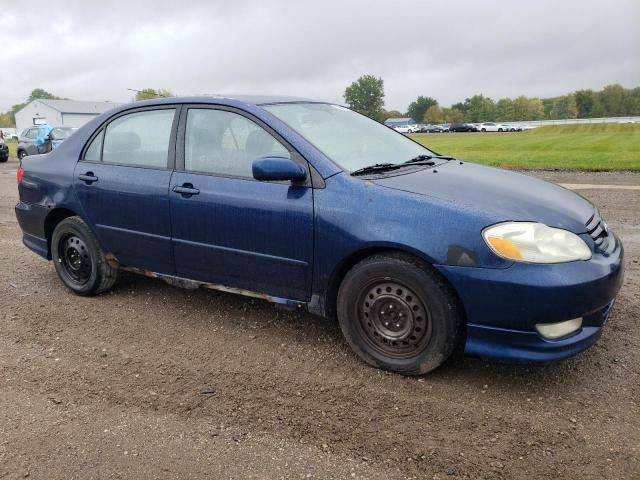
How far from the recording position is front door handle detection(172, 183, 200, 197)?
3.82 meters

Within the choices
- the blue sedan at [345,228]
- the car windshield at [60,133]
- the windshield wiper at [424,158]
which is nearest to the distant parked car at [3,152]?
the car windshield at [60,133]

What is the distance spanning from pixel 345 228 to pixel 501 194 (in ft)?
3.15

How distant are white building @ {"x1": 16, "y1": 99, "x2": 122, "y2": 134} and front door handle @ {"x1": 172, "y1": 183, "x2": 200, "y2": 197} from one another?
78.6 meters

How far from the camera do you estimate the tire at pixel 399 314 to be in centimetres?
306

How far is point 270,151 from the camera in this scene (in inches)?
143

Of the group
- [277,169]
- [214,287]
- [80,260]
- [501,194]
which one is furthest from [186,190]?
[501,194]

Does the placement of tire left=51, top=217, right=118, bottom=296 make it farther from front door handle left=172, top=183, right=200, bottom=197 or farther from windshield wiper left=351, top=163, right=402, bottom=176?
windshield wiper left=351, top=163, right=402, bottom=176

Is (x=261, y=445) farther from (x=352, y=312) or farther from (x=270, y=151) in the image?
(x=270, y=151)

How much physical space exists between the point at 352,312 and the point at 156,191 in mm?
→ 1726

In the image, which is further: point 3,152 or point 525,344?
point 3,152

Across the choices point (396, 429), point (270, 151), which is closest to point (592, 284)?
point (396, 429)

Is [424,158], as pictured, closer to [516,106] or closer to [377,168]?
[377,168]

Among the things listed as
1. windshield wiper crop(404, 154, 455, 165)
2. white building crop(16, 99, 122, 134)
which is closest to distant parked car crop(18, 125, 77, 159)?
windshield wiper crop(404, 154, 455, 165)

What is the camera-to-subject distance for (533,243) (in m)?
2.90
